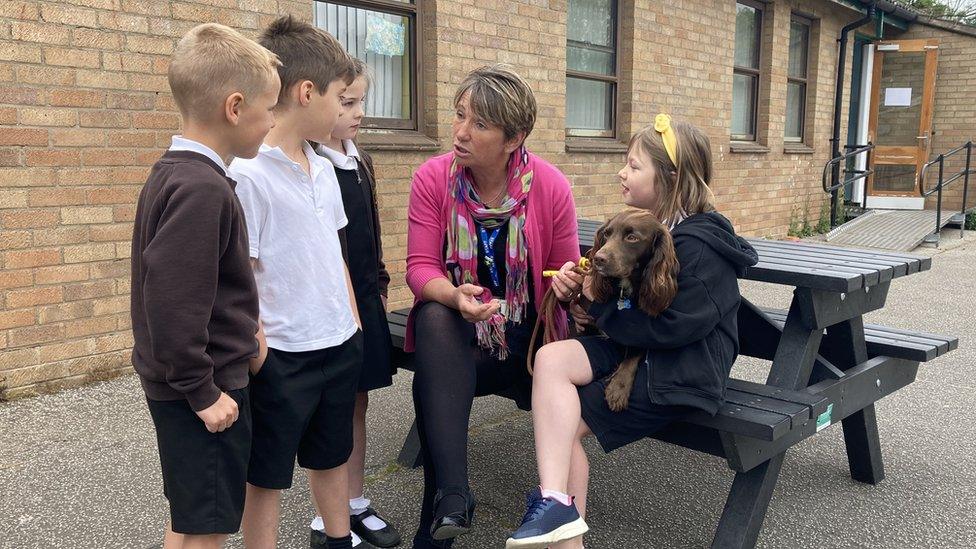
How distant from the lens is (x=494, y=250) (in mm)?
2877

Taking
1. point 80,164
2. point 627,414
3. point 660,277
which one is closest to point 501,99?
point 660,277

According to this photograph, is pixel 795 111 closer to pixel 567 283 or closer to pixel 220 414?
pixel 567 283

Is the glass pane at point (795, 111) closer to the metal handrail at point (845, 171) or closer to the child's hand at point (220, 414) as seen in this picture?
the metal handrail at point (845, 171)

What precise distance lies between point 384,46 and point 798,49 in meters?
8.12

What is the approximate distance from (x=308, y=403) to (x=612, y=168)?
6.30 m

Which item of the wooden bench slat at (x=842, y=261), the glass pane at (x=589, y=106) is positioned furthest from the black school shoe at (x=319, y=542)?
the glass pane at (x=589, y=106)

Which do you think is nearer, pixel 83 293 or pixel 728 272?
pixel 728 272

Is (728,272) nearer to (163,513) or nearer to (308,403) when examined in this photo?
(308,403)

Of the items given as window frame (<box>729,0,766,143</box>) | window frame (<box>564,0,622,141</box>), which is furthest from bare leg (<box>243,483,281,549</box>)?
window frame (<box>729,0,766,143</box>)

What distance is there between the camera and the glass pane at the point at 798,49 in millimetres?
11852

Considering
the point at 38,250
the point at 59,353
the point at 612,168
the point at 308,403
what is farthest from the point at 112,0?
the point at 612,168

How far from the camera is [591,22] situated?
810 cm

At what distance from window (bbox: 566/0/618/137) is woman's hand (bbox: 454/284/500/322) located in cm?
551

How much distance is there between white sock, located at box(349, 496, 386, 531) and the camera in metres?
2.80
